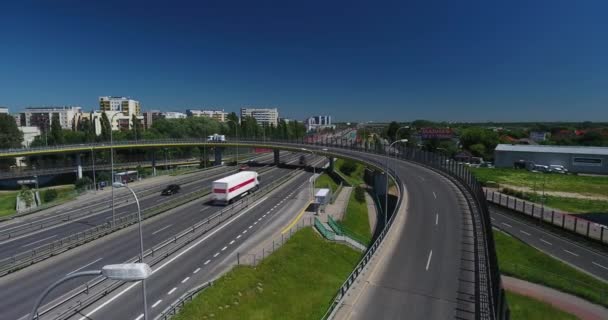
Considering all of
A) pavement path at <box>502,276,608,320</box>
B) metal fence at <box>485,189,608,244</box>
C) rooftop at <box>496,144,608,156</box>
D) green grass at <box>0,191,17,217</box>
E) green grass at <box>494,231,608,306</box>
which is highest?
rooftop at <box>496,144,608,156</box>

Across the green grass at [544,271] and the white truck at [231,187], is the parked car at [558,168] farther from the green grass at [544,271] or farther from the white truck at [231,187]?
the white truck at [231,187]

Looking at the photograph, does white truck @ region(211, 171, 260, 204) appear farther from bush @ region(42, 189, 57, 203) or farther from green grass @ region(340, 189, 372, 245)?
bush @ region(42, 189, 57, 203)

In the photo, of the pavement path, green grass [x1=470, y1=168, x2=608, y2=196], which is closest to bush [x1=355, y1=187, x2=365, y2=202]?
the pavement path

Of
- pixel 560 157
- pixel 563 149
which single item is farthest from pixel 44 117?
pixel 563 149

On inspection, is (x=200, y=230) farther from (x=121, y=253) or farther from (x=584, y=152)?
(x=584, y=152)

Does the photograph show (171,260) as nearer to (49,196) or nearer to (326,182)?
(49,196)

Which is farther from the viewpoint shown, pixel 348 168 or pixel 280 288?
pixel 348 168

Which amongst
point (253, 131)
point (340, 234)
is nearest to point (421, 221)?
point (340, 234)
